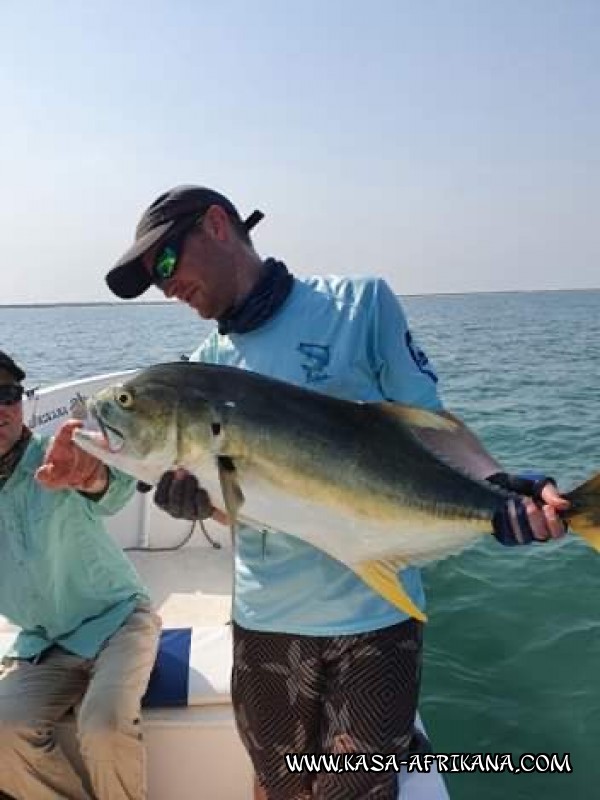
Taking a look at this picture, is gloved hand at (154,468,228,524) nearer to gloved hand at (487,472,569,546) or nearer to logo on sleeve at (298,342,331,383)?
logo on sleeve at (298,342,331,383)

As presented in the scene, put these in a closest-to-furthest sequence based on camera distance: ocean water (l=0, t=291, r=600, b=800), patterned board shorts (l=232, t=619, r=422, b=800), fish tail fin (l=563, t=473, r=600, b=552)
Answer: fish tail fin (l=563, t=473, r=600, b=552)
patterned board shorts (l=232, t=619, r=422, b=800)
ocean water (l=0, t=291, r=600, b=800)

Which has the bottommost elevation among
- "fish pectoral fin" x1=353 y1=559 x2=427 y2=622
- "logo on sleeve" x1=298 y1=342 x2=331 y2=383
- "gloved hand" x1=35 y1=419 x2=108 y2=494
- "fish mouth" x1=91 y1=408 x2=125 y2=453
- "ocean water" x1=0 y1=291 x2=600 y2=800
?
"ocean water" x1=0 y1=291 x2=600 y2=800

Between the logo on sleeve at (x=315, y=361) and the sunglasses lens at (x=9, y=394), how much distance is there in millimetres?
1780

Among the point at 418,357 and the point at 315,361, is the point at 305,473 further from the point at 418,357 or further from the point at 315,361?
the point at 418,357

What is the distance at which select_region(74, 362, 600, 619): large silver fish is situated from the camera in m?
2.50

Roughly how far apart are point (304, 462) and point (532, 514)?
28.5 inches

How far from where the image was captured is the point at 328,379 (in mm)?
2771

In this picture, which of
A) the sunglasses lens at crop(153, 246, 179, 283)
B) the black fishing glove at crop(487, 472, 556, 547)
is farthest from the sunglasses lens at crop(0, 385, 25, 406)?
the black fishing glove at crop(487, 472, 556, 547)

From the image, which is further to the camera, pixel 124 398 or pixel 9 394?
pixel 9 394

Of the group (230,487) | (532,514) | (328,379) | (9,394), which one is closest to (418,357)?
(328,379)

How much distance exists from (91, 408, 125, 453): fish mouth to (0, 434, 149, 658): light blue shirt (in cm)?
124

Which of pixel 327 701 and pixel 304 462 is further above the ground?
pixel 304 462

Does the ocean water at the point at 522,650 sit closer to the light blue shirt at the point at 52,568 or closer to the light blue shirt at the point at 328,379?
the light blue shirt at the point at 52,568

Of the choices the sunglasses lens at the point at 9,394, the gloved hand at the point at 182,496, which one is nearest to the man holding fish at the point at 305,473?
the gloved hand at the point at 182,496
